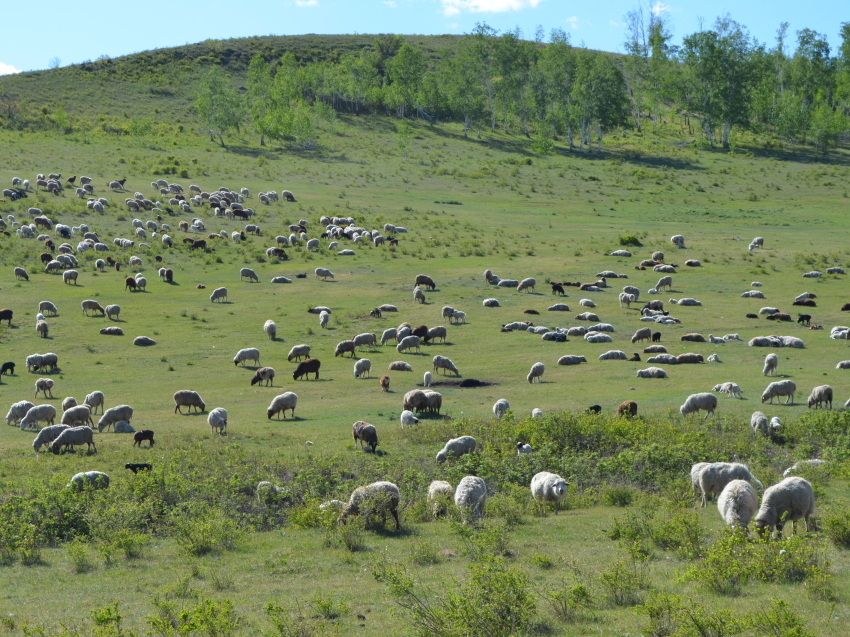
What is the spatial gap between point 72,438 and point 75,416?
2996mm

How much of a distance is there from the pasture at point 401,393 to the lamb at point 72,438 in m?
0.68

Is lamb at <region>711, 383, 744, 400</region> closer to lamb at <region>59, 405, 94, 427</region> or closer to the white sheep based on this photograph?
A: the white sheep

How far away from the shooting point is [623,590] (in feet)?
35.2

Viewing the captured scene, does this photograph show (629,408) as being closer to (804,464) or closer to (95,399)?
(804,464)

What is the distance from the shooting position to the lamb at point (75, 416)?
24861mm

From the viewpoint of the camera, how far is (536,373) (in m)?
30.9

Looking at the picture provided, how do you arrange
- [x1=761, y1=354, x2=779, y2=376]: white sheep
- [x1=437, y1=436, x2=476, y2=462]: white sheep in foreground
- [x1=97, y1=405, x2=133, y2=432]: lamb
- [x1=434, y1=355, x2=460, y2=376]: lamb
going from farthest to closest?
[x1=434, y1=355, x2=460, y2=376]: lamb, [x1=761, y1=354, x2=779, y2=376]: white sheep, [x1=97, y1=405, x2=133, y2=432]: lamb, [x1=437, y1=436, x2=476, y2=462]: white sheep in foreground

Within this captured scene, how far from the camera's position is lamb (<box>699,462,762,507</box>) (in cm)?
1592

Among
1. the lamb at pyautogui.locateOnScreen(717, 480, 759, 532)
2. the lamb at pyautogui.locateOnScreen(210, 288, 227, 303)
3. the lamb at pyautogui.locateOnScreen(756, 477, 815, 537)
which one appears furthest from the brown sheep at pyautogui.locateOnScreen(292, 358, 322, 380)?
the lamb at pyautogui.locateOnScreen(756, 477, 815, 537)

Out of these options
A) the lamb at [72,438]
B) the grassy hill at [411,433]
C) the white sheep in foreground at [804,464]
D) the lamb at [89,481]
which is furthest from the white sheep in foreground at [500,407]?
the lamb at [89,481]

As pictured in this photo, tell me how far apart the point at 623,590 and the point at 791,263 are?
→ 50900mm

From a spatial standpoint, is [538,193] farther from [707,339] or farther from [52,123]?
[52,123]

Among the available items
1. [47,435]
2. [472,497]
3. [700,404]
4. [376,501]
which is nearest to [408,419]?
[700,404]

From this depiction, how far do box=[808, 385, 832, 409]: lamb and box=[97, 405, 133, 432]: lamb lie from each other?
21.9 m
